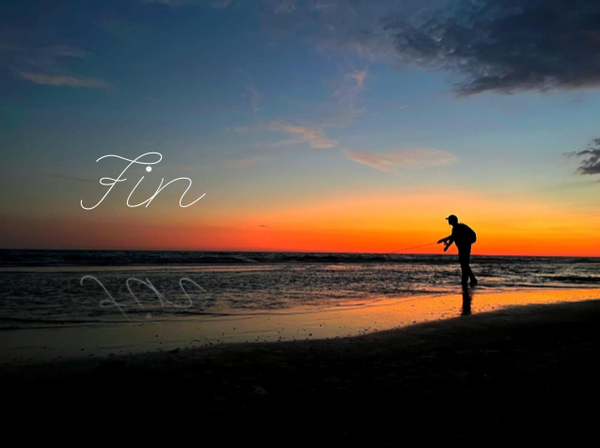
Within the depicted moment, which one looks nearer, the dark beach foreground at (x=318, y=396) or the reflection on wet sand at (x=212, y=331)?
the dark beach foreground at (x=318, y=396)

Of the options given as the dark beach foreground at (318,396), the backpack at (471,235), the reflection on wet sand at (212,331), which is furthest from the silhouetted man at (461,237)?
the dark beach foreground at (318,396)

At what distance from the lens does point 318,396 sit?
4.21 metres

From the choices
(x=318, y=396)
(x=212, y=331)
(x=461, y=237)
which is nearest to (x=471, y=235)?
(x=461, y=237)

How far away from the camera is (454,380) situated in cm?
473

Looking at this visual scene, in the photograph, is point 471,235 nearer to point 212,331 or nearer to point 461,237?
point 461,237

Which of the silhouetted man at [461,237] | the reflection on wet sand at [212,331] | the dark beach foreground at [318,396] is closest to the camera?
the dark beach foreground at [318,396]

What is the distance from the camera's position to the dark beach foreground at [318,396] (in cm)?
336

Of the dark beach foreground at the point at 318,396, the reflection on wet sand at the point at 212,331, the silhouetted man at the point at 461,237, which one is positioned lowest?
the reflection on wet sand at the point at 212,331

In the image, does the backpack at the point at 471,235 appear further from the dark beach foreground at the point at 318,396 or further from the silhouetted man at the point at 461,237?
the dark beach foreground at the point at 318,396

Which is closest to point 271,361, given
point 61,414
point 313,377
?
point 313,377

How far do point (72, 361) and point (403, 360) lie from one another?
424 cm

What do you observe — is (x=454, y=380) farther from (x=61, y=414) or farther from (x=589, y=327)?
(x=589, y=327)

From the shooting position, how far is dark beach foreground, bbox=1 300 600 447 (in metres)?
3.36

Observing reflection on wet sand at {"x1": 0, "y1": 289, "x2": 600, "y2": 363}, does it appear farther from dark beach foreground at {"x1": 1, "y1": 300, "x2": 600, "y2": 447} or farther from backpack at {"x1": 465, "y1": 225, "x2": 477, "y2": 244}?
backpack at {"x1": 465, "y1": 225, "x2": 477, "y2": 244}
